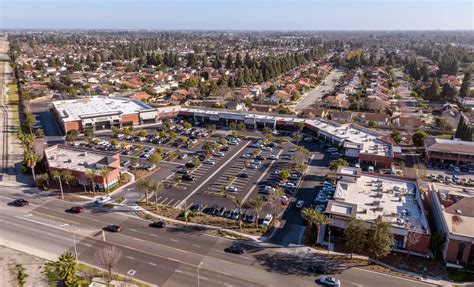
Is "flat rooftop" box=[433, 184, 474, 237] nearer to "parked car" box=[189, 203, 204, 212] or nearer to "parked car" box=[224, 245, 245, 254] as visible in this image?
"parked car" box=[224, 245, 245, 254]

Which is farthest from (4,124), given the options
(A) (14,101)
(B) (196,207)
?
(B) (196,207)

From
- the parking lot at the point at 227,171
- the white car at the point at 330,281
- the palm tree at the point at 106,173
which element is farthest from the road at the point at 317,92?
the white car at the point at 330,281

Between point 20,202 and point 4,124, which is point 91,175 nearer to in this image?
point 20,202

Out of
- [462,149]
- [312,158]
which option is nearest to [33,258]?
[312,158]

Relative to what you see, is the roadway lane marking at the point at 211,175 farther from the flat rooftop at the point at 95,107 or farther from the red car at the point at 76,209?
the flat rooftop at the point at 95,107

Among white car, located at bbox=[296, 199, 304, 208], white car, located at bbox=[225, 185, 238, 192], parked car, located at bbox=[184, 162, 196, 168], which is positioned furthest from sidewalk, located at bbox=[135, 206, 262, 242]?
parked car, located at bbox=[184, 162, 196, 168]

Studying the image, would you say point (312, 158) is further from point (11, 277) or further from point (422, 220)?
point (11, 277)

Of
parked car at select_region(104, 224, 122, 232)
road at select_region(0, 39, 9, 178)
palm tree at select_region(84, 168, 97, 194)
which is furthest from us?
road at select_region(0, 39, 9, 178)
